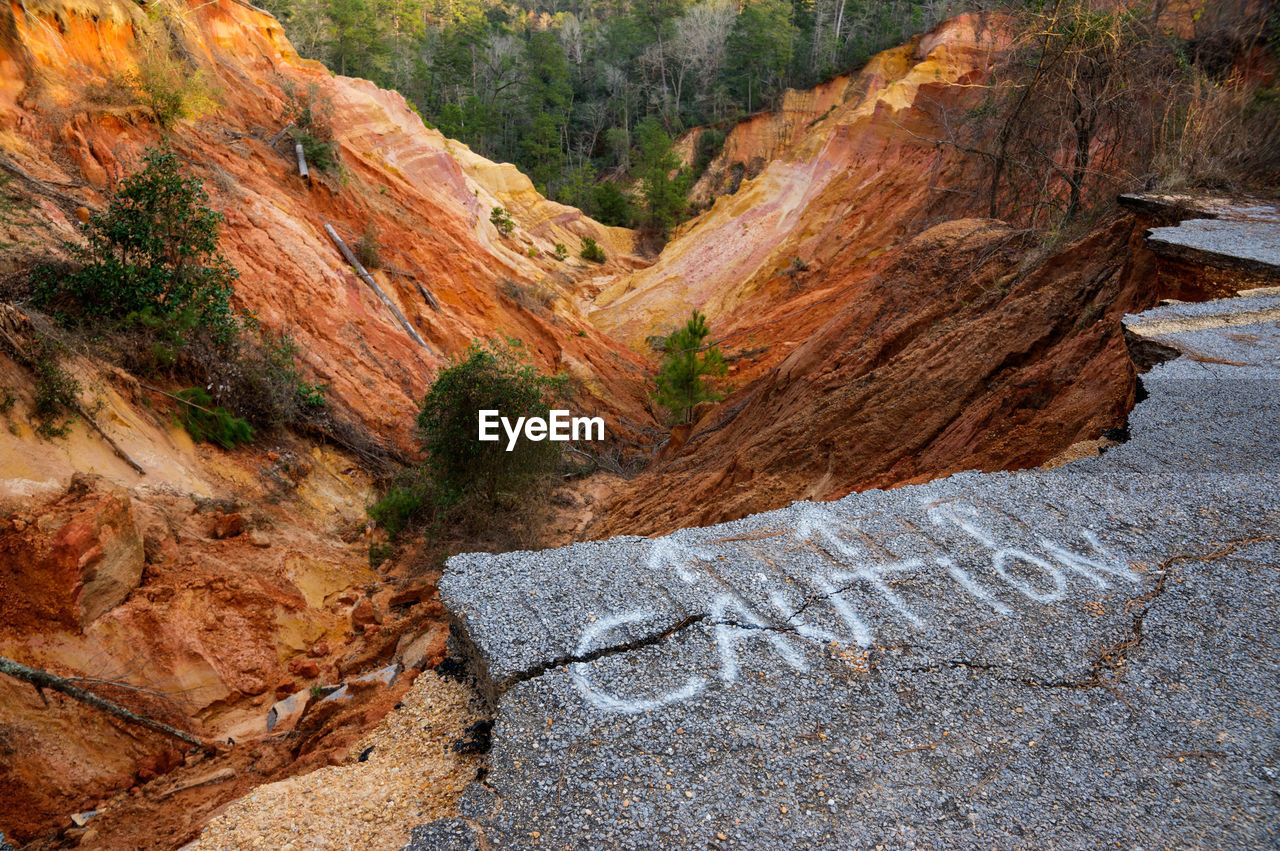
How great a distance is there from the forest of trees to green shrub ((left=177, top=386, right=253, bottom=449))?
2835 centimetres

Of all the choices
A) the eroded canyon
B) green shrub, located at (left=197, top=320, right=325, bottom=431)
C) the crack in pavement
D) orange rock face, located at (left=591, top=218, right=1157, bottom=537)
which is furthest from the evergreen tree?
the crack in pavement

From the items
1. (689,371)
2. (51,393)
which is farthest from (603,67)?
(51,393)

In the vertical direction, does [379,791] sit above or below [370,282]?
below

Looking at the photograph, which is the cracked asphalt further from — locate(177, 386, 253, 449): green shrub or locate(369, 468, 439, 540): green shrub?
locate(177, 386, 253, 449): green shrub

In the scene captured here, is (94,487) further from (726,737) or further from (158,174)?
(726,737)

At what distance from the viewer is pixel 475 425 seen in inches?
383

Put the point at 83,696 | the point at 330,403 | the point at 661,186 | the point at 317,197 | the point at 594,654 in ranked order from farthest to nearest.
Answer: the point at 661,186
the point at 317,197
the point at 330,403
the point at 83,696
the point at 594,654

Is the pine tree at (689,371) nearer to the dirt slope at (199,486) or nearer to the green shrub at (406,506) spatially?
the dirt slope at (199,486)

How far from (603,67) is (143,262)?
44.9 metres

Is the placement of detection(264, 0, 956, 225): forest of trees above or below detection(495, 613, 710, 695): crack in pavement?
above

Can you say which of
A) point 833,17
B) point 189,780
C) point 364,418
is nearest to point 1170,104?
point 364,418

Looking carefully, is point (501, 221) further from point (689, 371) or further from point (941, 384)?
point (941, 384)

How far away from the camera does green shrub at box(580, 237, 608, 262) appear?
31.1m

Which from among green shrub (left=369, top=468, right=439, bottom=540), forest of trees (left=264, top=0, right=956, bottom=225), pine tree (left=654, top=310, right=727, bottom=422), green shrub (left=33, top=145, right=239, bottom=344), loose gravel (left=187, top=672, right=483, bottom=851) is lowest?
green shrub (left=369, top=468, right=439, bottom=540)
